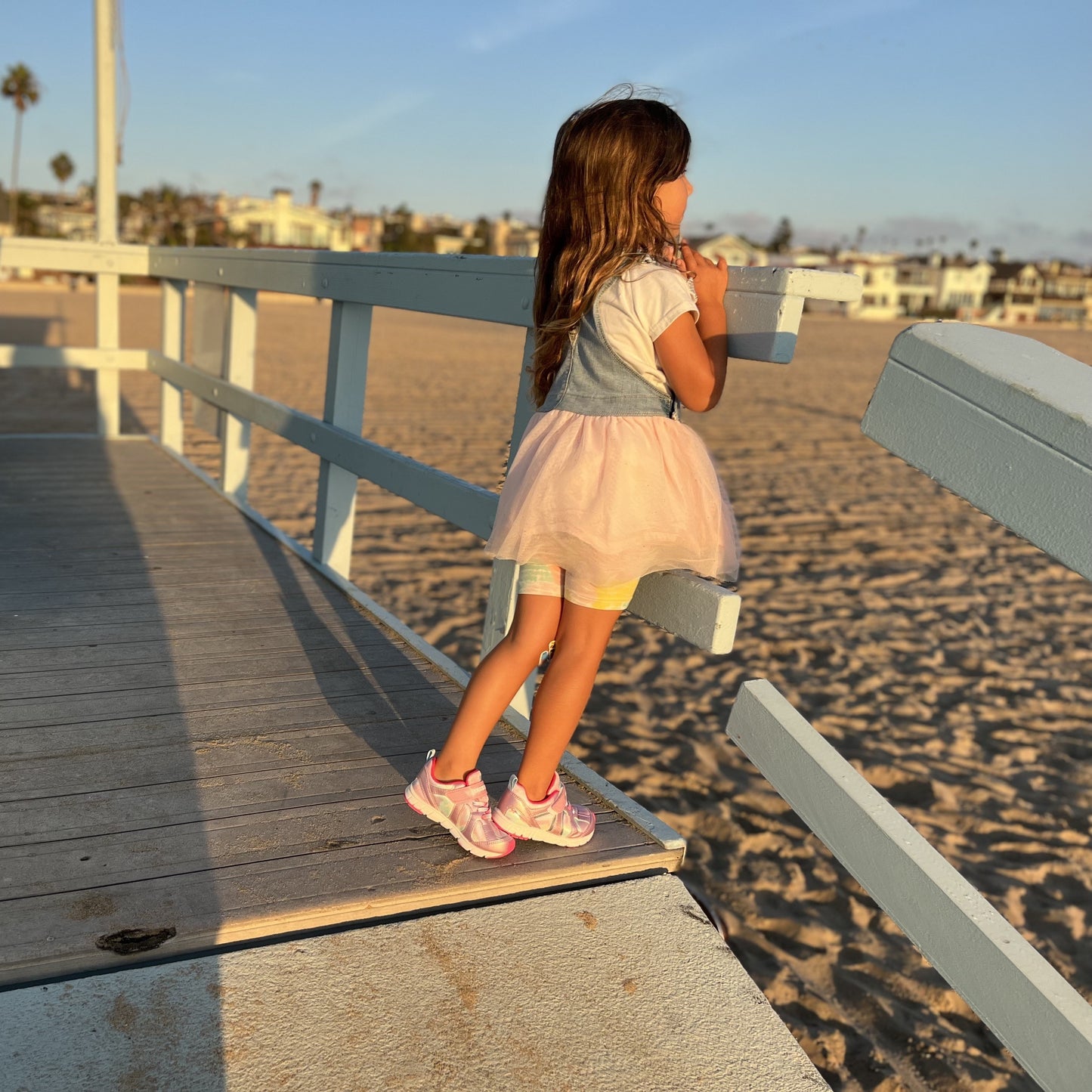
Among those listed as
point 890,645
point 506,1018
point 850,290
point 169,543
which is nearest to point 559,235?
point 850,290

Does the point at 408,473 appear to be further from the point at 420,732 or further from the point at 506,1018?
the point at 506,1018

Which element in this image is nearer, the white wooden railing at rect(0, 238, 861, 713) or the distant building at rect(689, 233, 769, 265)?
the white wooden railing at rect(0, 238, 861, 713)

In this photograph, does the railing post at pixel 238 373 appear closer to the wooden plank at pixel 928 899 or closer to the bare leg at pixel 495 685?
the bare leg at pixel 495 685

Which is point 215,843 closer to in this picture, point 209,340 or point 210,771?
point 210,771

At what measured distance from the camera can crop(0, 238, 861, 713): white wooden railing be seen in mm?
1903

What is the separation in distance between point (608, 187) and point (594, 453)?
46 centimetres

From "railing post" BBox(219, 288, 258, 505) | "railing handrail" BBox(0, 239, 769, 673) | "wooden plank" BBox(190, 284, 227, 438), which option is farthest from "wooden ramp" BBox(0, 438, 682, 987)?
"wooden plank" BBox(190, 284, 227, 438)

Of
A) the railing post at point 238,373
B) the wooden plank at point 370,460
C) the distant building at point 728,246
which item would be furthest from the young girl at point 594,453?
the distant building at point 728,246

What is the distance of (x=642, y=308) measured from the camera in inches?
72.5

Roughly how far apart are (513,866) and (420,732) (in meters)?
0.63

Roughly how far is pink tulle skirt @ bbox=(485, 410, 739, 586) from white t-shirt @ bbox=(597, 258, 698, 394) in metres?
0.12

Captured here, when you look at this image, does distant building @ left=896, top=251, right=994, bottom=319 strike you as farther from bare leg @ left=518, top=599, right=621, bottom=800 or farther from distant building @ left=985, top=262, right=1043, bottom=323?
bare leg @ left=518, top=599, right=621, bottom=800

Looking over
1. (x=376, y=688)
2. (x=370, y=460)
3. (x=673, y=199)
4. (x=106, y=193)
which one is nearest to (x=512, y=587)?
(x=376, y=688)

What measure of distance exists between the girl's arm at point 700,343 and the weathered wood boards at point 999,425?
86 centimetres
